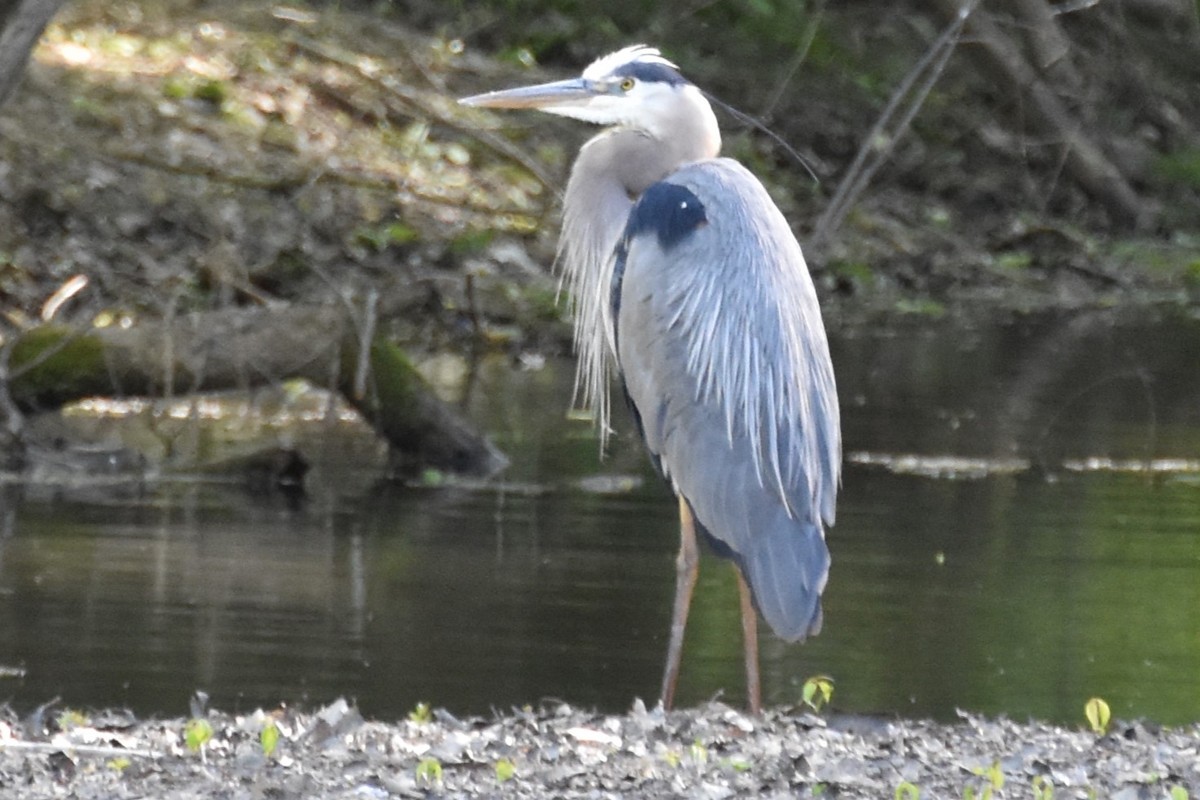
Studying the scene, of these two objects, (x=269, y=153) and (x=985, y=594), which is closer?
(x=985, y=594)

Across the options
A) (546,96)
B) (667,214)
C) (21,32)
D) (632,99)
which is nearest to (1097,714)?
(667,214)

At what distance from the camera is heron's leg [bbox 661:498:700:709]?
5770 millimetres

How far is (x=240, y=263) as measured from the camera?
11602 mm

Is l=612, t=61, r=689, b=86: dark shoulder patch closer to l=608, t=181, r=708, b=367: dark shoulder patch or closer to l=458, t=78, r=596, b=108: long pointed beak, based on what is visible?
l=458, t=78, r=596, b=108: long pointed beak

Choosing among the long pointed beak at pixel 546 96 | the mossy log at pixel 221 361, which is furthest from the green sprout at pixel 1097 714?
the mossy log at pixel 221 361

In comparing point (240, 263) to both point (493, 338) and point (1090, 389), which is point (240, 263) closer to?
point (493, 338)

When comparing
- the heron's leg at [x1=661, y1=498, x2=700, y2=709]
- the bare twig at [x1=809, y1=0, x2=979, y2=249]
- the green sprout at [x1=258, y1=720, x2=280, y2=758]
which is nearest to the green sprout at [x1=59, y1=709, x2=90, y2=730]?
the green sprout at [x1=258, y1=720, x2=280, y2=758]

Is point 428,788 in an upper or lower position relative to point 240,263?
lower

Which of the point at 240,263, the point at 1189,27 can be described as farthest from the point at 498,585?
the point at 1189,27

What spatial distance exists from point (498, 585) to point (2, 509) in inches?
82.3

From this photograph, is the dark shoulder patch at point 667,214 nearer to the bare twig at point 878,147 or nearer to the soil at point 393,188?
the soil at point 393,188

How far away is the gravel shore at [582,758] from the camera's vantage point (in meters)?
4.46

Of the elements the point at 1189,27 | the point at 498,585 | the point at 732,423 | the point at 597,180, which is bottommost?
the point at 498,585

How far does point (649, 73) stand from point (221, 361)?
334 centimetres
